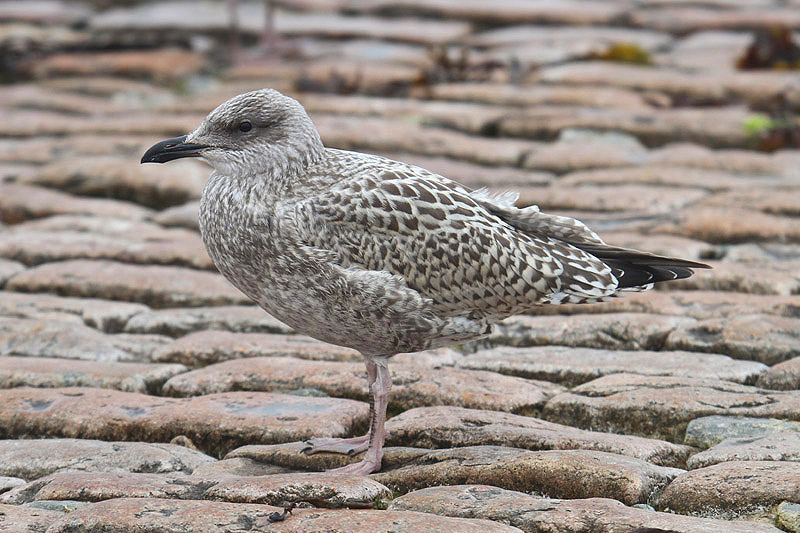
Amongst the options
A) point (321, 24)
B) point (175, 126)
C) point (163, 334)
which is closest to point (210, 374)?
point (163, 334)

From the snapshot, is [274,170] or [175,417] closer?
[175,417]

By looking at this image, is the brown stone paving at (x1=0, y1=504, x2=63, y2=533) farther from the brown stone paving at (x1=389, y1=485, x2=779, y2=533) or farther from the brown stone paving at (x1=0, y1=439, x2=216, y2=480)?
the brown stone paving at (x1=389, y1=485, x2=779, y2=533)

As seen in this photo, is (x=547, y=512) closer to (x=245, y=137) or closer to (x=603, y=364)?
(x=603, y=364)

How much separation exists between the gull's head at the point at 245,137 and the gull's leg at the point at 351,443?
0.75 metres

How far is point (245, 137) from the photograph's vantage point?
3.87 meters

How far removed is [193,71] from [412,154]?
121 inches

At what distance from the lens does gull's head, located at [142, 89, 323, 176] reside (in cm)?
384

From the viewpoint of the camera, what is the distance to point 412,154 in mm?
6398

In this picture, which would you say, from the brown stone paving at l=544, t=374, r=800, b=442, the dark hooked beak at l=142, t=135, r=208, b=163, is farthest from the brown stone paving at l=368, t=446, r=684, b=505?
the dark hooked beak at l=142, t=135, r=208, b=163

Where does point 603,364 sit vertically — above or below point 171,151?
below

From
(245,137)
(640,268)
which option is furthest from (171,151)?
(640,268)

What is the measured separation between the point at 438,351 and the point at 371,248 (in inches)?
40.7

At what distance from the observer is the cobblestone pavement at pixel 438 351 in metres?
3.06

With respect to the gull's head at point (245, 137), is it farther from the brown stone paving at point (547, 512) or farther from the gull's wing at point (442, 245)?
the brown stone paving at point (547, 512)
